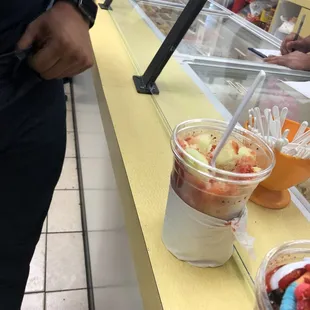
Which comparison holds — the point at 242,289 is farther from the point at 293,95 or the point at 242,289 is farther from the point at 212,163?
the point at 293,95

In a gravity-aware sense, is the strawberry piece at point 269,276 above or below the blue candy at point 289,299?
below

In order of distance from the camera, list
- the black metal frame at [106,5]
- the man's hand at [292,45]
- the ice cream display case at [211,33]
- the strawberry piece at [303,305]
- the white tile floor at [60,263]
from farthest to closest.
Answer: the black metal frame at [106,5], the man's hand at [292,45], the ice cream display case at [211,33], the white tile floor at [60,263], the strawberry piece at [303,305]

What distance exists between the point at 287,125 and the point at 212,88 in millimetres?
503

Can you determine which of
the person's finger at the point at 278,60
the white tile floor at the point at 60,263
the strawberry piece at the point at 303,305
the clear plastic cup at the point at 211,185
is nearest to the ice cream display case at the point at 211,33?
the person's finger at the point at 278,60

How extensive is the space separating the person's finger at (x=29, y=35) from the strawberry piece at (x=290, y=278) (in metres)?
0.60

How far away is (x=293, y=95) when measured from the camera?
148 cm

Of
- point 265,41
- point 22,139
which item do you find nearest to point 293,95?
point 265,41

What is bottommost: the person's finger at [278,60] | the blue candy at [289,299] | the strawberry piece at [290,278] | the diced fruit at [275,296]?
the person's finger at [278,60]

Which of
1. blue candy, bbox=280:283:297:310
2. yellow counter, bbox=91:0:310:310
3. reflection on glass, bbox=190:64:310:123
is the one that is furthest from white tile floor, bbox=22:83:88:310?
blue candy, bbox=280:283:297:310

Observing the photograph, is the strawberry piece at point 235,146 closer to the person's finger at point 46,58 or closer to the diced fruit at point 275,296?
the diced fruit at point 275,296

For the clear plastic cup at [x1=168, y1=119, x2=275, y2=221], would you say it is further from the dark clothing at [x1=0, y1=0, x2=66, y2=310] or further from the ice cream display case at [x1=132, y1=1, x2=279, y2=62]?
the ice cream display case at [x1=132, y1=1, x2=279, y2=62]

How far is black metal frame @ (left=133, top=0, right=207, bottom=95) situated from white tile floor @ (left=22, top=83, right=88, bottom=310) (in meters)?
0.88

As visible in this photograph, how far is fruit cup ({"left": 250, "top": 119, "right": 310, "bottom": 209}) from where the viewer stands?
0.79 meters

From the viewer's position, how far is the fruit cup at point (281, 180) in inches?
31.0
